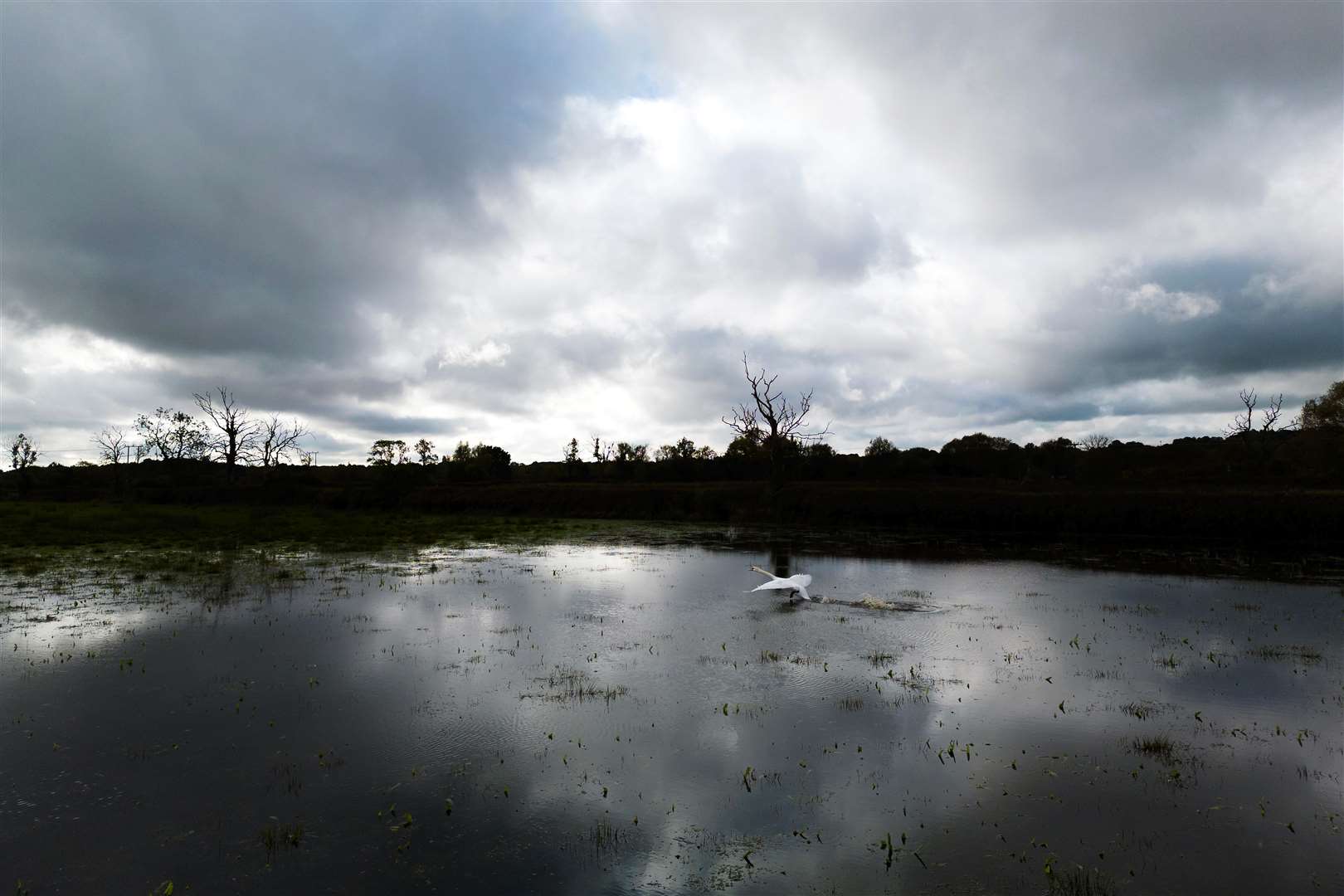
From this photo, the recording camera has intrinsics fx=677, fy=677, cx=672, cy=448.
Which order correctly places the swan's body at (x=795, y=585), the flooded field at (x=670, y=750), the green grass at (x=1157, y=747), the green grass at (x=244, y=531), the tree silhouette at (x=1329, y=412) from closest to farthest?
the flooded field at (x=670, y=750) < the green grass at (x=1157, y=747) < the swan's body at (x=795, y=585) < the green grass at (x=244, y=531) < the tree silhouette at (x=1329, y=412)

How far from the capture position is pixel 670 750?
28.6 ft

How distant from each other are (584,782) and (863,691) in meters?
5.17

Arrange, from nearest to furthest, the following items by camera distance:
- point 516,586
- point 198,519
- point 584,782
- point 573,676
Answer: point 584,782 → point 573,676 → point 516,586 → point 198,519

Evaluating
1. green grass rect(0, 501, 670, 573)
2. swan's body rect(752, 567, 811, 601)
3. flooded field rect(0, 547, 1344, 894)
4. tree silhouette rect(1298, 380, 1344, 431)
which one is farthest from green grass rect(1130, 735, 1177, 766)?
tree silhouette rect(1298, 380, 1344, 431)

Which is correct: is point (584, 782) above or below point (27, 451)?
below

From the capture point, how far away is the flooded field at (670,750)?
6184 mm

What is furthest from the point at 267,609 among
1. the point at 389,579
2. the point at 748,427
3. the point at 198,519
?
the point at 748,427

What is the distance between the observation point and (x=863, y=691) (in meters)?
10.9

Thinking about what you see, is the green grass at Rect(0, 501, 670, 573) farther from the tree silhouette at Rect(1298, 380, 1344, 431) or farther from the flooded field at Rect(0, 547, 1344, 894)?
the tree silhouette at Rect(1298, 380, 1344, 431)

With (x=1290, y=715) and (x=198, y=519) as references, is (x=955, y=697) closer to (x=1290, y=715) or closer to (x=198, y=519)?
(x=1290, y=715)

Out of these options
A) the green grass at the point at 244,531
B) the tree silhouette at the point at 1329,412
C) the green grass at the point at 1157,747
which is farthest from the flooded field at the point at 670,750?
the tree silhouette at the point at 1329,412

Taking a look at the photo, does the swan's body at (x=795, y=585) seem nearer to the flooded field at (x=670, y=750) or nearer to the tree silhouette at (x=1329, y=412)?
the flooded field at (x=670, y=750)

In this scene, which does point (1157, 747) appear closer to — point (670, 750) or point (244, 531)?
point (670, 750)

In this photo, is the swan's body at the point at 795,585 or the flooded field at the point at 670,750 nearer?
the flooded field at the point at 670,750
